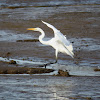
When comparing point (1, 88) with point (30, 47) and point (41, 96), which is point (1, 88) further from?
point (30, 47)

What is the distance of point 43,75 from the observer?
10195mm

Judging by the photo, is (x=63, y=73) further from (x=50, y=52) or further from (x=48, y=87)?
(x=50, y=52)

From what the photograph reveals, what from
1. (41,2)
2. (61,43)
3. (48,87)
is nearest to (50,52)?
(61,43)

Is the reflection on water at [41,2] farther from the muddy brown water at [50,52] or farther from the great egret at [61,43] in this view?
the great egret at [61,43]

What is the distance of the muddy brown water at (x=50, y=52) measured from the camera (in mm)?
8173

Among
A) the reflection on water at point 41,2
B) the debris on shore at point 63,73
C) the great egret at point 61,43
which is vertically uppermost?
the reflection on water at point 41,2

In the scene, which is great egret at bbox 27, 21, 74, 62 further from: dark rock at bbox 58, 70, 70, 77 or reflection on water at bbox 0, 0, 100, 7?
reflection on water at bbox 0, 0, 100, 7

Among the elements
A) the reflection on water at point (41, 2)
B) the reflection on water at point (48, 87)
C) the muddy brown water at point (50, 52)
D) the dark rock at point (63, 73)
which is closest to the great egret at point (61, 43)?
the muddy brown water at point (50, 52)

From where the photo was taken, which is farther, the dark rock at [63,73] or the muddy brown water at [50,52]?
the dark rock at [63,73]

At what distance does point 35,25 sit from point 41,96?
39.6ft

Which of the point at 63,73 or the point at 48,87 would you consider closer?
A: the point at 48,87

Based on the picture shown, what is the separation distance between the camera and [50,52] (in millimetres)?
13477

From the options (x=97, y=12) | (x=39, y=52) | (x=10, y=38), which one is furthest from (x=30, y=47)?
(x=97, y=12)

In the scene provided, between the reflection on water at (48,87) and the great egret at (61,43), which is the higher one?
the great egret at (61,43)
